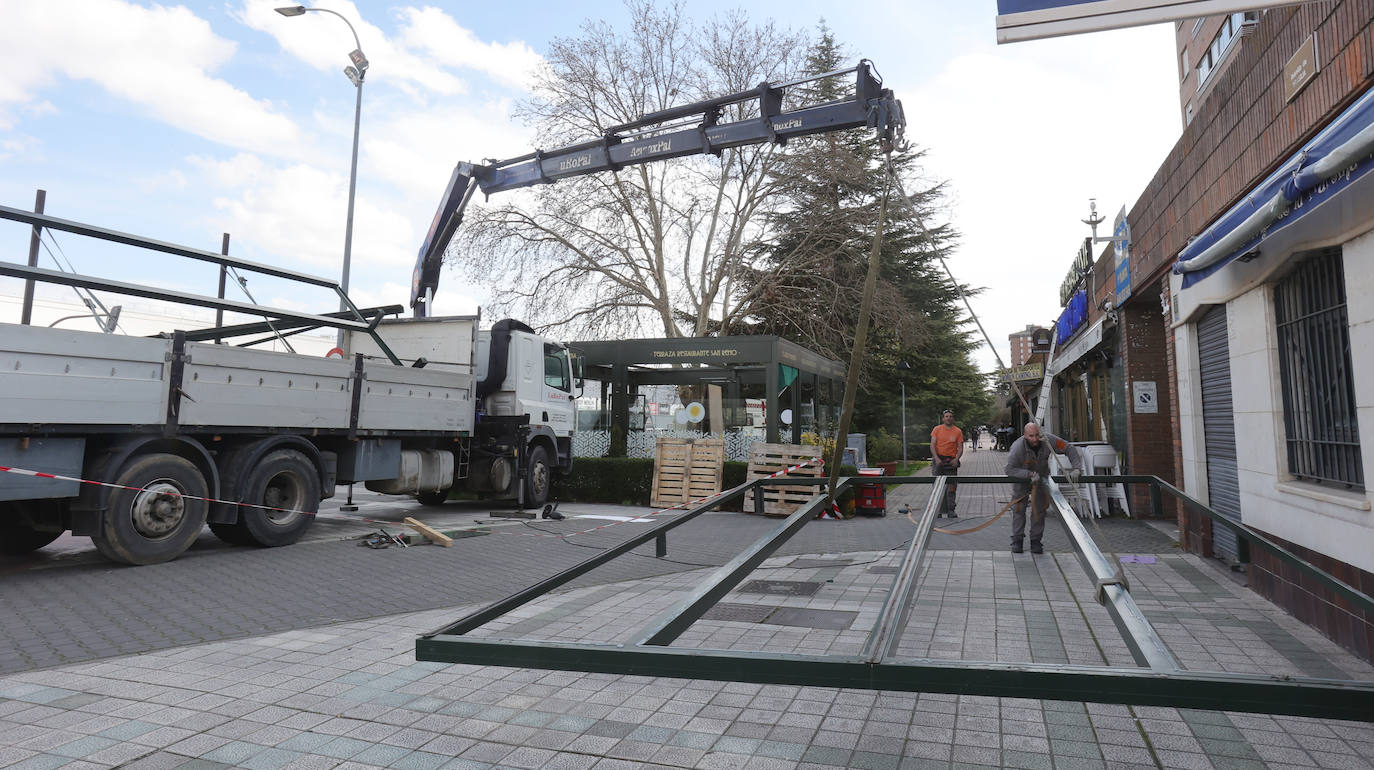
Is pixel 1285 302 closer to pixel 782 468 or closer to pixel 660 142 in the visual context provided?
pixel 782 468

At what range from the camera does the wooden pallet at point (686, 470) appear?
1440 centimetres

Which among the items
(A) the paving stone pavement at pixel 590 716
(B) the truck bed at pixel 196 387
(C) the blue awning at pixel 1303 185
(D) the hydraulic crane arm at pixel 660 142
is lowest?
(A) the paving stone pavement at pixel 590 716

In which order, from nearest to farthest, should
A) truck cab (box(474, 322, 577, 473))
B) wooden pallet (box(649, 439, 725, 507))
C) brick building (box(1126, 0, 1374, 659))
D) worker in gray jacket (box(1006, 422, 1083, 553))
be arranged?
1. brick building (box(1126, 0, 1374, 659))
2. worker in gray jacket (box(1006, 422, 1083, 553))
3. truck cab (box(474, 322, 577, 473))
4. wooden pallet (box(649, 439, 725, 507))

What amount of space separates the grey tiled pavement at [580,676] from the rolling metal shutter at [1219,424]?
623mm

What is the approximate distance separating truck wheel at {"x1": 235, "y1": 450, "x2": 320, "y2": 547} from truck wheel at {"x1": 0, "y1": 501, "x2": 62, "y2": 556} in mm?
1653

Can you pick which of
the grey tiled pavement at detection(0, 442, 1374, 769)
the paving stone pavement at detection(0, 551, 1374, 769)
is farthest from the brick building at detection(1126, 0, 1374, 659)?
the paving stone pavement at detection(0, 551, 1374, 769)

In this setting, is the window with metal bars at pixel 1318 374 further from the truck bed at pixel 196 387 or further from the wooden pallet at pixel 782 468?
the truck bed at pixel 196 387

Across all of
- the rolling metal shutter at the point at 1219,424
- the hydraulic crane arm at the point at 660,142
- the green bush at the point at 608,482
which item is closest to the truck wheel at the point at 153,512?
the hydraulic crane arm at the point at 660,142

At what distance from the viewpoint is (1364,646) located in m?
4.44

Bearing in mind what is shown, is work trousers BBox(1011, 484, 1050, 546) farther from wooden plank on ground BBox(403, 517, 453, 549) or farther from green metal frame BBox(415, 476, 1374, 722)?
wooden plank on ground BBox(403, 517, 453, 549)

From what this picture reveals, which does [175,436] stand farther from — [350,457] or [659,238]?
[659,238]

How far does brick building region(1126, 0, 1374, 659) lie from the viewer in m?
4.37

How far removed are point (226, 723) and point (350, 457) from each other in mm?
6539

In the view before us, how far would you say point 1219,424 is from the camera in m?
7.57
